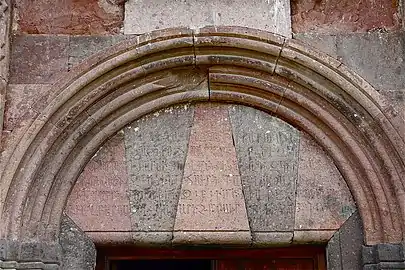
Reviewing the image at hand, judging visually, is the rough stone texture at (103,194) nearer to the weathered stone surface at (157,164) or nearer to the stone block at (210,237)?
the weathered stone surface at (157,164)

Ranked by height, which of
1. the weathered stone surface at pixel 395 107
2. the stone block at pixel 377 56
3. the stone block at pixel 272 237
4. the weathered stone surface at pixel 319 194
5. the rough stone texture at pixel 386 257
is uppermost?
the stone block at pixel 377 56

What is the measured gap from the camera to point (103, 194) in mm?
3498

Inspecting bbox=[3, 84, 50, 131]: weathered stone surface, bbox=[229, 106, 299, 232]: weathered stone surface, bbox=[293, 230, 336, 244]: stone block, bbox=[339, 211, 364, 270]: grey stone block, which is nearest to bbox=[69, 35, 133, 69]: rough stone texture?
bbox=[3, 84, 50, 131]: weathered stone surface

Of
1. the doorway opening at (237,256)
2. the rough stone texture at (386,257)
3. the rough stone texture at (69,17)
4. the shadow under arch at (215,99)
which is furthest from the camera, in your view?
the rough stone texture at (69,17)

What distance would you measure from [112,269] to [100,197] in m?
0.51

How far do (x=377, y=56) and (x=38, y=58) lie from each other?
6.54 feet

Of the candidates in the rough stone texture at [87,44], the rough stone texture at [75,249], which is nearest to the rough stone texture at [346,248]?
the rough stone texture at [75,249]

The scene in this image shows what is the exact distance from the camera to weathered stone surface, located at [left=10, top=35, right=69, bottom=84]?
141 inches

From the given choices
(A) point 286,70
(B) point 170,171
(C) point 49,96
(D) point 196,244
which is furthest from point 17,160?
(A) point 286,70

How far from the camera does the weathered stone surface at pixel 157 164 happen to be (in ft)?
11.4

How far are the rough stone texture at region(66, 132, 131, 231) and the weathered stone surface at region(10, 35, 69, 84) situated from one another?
20.9 inches

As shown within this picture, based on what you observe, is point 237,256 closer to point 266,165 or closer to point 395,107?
point 266,165

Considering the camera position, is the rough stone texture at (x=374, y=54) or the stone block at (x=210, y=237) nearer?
the stone block at (x=210, y=237)

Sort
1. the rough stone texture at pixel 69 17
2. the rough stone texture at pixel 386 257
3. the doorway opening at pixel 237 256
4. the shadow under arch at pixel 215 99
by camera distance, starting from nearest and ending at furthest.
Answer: the rough stone texture at pixel 386 257, the shadow under arch at pixel 215 99, the doorway opening at pixel 237 256, the rough stone texture at pixel 69 17
